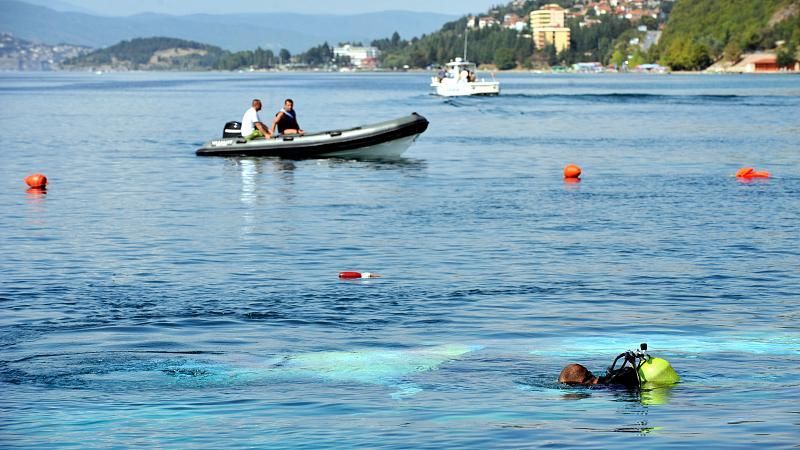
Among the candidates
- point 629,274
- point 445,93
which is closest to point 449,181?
point 629,274

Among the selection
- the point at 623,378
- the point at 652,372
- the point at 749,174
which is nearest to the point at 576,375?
the point at 623,378

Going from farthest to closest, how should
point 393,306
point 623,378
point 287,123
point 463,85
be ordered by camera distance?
point 463,85, point 287,123, point 393,306, point 623,378

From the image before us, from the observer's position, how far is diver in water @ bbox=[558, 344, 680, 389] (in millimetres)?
13320

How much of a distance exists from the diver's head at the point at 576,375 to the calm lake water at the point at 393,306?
0.43 ft

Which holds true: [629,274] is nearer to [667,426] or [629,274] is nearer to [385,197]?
[667,426]

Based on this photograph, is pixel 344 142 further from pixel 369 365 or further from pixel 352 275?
pixel 369 365

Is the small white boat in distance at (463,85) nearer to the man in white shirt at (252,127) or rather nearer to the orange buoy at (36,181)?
the man in white shirt at (252,127)

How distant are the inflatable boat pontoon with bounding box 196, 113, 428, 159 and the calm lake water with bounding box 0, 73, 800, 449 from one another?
0.76m

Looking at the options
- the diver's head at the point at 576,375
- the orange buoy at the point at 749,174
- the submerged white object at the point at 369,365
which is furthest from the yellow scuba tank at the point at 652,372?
the orange buoy at the point at 749,174

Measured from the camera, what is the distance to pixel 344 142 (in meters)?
40.6

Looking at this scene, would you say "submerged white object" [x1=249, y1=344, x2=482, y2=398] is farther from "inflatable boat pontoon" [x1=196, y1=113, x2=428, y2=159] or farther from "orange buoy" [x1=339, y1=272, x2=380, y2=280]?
"inflatable boat pontoon" [x1=196, y1=113, x2=428, y2=159]

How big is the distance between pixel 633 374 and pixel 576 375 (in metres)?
0.59

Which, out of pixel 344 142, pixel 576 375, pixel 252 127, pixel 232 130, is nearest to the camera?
pixel 576 375

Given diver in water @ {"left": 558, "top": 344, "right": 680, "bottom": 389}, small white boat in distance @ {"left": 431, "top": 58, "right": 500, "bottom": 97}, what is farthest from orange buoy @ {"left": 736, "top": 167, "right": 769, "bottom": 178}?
small white boat in distance @ {"left": 431, "top": 58, "right": 500, "bottom": 97}
